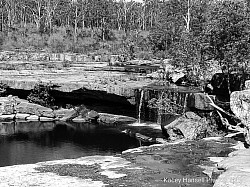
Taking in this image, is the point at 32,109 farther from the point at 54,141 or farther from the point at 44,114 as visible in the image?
the point at 54,141

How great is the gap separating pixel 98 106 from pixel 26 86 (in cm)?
740

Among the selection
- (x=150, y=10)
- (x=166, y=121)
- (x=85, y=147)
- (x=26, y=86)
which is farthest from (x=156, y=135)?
(x=150, y=10)

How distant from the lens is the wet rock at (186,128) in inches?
1124

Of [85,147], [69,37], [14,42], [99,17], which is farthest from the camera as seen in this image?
[99,17]

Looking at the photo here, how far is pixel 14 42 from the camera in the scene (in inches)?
3115

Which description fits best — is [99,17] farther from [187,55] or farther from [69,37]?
[187,55]

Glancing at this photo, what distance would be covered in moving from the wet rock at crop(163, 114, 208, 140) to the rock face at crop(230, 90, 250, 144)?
9.38m

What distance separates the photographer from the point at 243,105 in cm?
1862

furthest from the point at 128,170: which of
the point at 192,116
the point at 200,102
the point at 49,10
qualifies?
the point at 49,10

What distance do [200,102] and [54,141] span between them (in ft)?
37.8

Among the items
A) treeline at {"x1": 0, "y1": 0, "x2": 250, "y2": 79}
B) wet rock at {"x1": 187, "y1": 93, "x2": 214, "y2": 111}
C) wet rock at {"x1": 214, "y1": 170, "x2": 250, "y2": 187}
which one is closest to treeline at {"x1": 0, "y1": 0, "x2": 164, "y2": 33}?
treeline at {"x1": 0, "y1": 0, "x2": 250, "y2": 79}

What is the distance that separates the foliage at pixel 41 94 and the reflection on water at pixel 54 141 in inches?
154

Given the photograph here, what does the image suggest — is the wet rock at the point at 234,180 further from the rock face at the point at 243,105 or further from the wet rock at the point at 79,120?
the wet rock at the point at 79,120

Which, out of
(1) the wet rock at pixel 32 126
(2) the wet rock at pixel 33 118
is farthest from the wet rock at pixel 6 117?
(1) the wet rock at pixel 32 126
